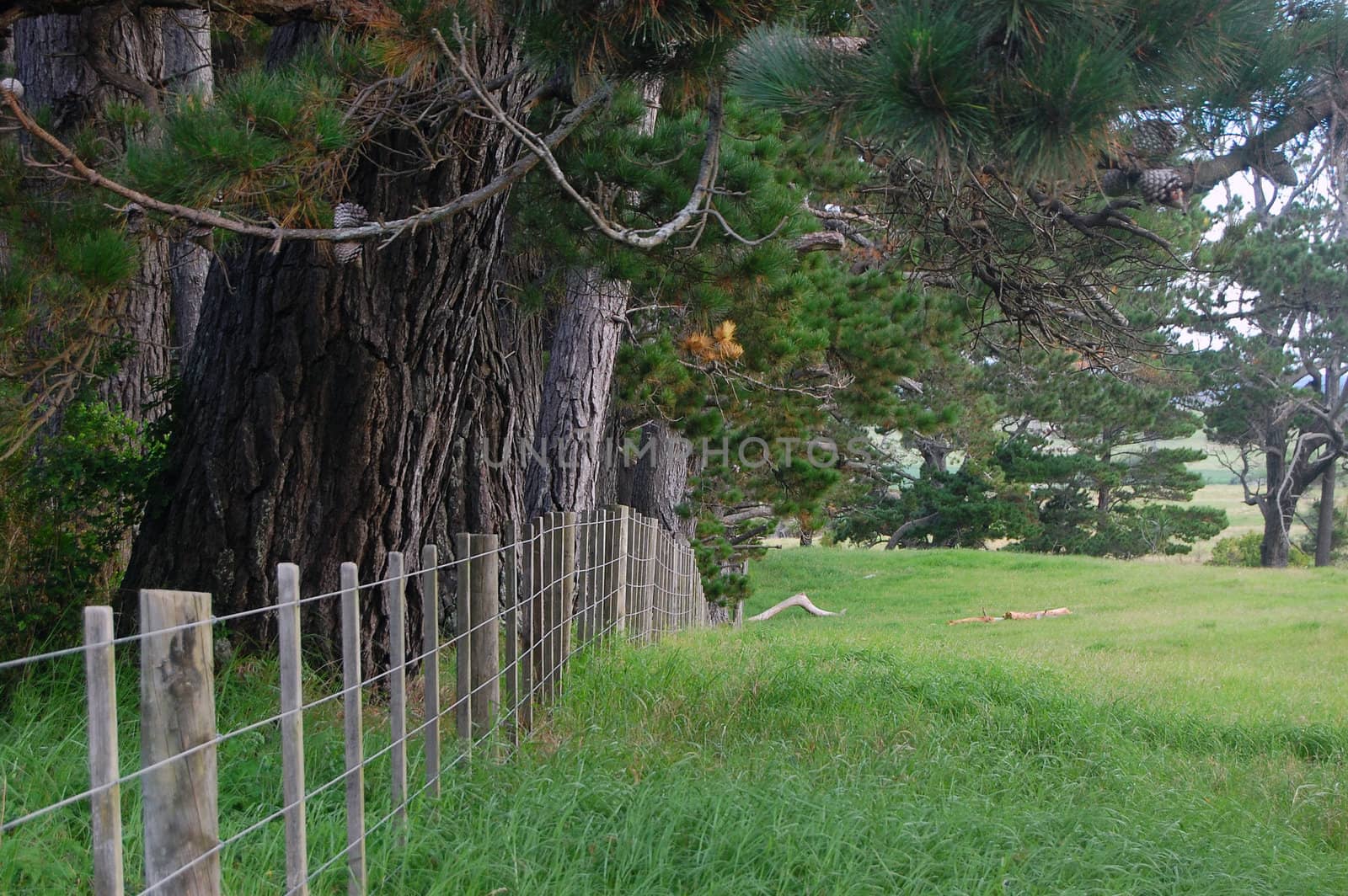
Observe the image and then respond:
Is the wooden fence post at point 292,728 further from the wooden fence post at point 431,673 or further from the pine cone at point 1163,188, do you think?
the pine cone at point 1163,188

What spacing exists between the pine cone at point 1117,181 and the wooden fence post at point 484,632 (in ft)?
9.73

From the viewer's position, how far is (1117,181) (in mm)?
4969

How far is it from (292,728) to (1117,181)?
4.09 m

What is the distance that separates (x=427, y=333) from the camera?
4.88 meters

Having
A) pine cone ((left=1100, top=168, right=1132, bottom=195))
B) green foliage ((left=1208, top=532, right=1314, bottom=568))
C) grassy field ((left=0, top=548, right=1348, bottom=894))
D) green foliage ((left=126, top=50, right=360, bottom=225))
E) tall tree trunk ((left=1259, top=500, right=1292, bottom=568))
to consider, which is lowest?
green foliage ((left=1208, top=532, right=1314, bottom=568))

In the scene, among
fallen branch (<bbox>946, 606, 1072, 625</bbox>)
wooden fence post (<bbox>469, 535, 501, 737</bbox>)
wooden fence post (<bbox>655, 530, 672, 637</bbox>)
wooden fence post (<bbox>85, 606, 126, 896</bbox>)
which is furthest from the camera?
fallen branch (<bbox>946, 606, 1072, 625</bbox>)

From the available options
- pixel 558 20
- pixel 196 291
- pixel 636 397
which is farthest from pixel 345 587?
pixel 636 397

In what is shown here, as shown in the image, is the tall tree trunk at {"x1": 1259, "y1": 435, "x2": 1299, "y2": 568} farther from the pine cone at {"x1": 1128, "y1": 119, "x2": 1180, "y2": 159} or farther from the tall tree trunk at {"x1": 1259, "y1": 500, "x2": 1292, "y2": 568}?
the pine cone at {"x1": 1128, "y1": 119, "x2": 1180, "y2": 159}

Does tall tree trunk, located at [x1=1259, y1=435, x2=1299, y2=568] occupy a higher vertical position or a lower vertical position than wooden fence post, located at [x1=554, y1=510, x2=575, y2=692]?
lower

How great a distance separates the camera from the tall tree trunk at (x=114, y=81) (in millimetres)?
4809

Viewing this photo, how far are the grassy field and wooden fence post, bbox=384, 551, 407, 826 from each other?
0.30ft

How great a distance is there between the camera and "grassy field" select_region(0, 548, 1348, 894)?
9.89 feet

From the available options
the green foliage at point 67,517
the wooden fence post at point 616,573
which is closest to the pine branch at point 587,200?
the wooden fence post at point 616,573

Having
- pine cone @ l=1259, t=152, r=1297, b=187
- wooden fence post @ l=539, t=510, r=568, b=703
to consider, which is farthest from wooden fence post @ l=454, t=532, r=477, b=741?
pine cone @ l=1259, t=152, r=1297, b=187
